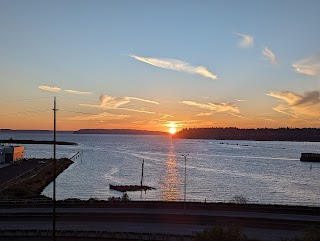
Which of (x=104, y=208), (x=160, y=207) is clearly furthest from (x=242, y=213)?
(x=104, y=208)

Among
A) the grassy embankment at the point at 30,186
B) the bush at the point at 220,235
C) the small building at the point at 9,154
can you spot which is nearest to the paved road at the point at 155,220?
the bush at the point at 220,235

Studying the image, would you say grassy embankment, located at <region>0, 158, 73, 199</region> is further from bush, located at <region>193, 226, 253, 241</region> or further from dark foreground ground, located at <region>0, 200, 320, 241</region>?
bush, located at <region>193, 226, 253, 241</region>

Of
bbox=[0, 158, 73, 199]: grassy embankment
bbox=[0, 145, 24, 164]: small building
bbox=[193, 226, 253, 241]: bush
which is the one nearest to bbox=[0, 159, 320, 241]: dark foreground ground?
bbox=[193, 226, 253, 241]: bush

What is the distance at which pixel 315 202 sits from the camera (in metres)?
58.1

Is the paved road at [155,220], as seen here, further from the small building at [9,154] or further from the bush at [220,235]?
the small building at [9,154]

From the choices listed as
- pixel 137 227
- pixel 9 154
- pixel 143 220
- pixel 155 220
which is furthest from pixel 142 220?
pixel 9 154

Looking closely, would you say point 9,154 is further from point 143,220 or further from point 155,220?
point 155,220

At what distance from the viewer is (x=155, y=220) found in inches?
1257

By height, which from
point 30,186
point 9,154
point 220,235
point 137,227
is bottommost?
point 30,186

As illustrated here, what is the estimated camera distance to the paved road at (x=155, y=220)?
2941 cm

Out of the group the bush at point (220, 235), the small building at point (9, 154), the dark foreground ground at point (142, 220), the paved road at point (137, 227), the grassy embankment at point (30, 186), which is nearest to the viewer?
the bush at point (220, 235)

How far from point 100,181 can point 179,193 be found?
Answer: 2236 cm

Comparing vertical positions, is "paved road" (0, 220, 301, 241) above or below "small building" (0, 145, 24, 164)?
below

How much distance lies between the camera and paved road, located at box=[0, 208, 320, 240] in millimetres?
29406
